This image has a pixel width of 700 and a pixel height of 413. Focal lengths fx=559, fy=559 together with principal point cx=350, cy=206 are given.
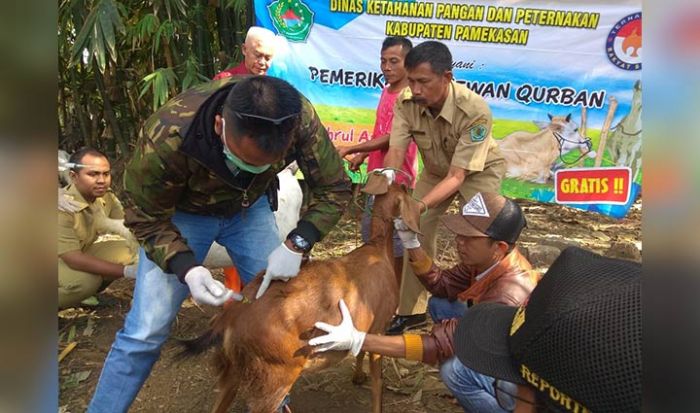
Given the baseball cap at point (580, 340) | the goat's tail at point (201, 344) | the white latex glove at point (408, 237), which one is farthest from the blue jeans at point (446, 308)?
the baseball cap at point (580, 340)

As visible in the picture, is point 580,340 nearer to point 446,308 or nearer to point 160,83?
point 446,308

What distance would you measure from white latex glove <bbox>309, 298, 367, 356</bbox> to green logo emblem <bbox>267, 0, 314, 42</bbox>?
4433mm

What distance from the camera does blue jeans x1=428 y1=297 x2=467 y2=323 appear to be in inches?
131

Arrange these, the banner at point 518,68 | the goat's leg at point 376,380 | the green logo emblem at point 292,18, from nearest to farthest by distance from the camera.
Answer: the goat's leg at point 376,380 < the green logo emblem at point 292,18 < the banner at point 518,68

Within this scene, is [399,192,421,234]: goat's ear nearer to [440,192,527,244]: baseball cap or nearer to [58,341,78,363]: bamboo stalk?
[440,192,527,244]: baseball cap

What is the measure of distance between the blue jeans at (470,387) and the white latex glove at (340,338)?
0.48 m

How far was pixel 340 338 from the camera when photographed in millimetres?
2453

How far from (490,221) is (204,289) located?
4.48 ft

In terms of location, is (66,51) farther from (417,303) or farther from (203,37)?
(417,303)

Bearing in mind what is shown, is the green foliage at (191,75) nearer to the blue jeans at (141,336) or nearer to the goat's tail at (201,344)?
the blue jeans at (141,336)

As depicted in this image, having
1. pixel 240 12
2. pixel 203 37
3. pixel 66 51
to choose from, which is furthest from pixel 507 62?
pixel 66 51

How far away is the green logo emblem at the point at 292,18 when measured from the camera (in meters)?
6.11

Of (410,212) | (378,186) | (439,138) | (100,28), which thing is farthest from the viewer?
(100,28)

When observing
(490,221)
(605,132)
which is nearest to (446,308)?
(490,221)
